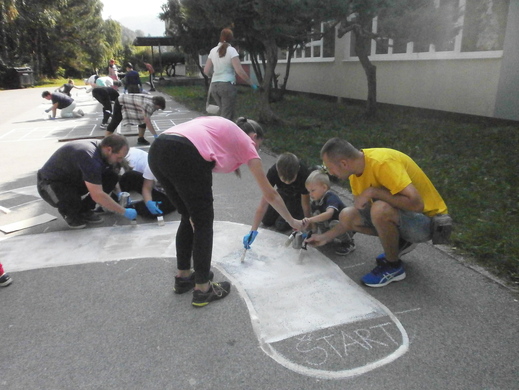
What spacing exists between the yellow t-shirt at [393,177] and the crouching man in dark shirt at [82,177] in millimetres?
2046

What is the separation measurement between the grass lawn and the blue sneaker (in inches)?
26.6

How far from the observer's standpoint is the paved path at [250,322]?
2006 millimetres

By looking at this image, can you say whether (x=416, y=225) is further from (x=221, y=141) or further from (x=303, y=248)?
(x=221, y=141)

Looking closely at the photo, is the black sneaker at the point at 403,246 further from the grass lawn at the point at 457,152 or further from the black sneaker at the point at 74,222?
the black sneaker at the point at 74,222

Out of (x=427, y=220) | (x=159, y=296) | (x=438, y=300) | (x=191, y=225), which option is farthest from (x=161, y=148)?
(x=438, y=300)

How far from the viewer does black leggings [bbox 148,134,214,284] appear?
227 centimetres

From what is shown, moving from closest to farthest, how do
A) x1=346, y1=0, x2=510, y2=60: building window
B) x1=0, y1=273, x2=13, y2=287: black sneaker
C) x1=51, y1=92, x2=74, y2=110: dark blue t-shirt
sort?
1. x1=0, y1=273, x2=13, y2=287: black sneaker
2. x1=346, y1=0, x2=510, y2=60: building window
3. x1=51, y1=92, x2=74, y2=110: dark blue t-shirt

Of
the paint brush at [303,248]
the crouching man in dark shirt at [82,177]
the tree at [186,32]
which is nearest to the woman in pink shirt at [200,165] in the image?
the paint brush at [303,248]

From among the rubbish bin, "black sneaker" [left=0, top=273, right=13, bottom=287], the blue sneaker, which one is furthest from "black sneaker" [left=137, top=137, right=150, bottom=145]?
the rubbish bin

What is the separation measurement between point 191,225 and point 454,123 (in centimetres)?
730

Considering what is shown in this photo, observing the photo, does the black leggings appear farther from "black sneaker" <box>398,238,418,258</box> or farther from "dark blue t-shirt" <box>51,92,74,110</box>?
"dark blue t-shirt" <box>51,92,74,110</box>

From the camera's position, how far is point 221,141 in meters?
2.36

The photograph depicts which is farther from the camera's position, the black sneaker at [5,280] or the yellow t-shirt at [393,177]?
the black sneaker at [5,280]

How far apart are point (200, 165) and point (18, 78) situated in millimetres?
28051
